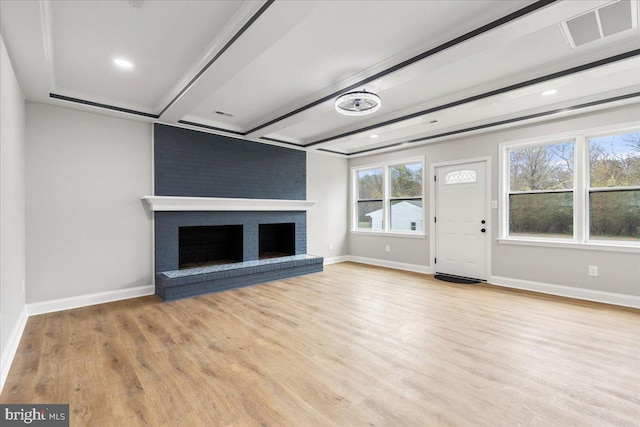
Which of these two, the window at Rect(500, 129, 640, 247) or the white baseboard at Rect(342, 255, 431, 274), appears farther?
the white baseboard at Rect(342, 255, 431, 274)

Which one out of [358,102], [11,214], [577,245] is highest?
[358,102]

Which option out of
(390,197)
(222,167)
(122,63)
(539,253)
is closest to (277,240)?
(222,167)

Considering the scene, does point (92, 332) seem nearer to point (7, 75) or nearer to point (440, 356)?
point (7, 75)

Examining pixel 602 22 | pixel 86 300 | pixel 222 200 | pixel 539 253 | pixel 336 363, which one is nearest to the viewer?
pixel 602 22

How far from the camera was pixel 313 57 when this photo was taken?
8.85ft

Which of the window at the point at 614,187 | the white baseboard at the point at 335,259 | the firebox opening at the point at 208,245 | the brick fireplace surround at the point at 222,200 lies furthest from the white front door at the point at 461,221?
the firebox opening at the point at 208,245

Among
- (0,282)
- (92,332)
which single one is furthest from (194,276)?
(0,282)

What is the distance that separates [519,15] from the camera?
6.52ft

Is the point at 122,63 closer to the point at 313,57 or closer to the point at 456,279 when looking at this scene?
the point at 313,57

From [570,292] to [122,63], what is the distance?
6.00 meters

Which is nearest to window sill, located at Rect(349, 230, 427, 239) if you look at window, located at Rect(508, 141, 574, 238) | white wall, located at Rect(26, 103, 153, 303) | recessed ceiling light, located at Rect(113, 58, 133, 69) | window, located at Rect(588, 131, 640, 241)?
window, located at Rect(508, 141, 574, 238)

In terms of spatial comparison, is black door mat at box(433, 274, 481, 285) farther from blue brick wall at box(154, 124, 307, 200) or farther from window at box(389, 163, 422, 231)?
blue brick wall at box(154, 124, 307, 200)

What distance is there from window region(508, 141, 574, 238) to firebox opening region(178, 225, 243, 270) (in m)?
4.61

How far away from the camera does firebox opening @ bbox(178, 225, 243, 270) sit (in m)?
5.10
